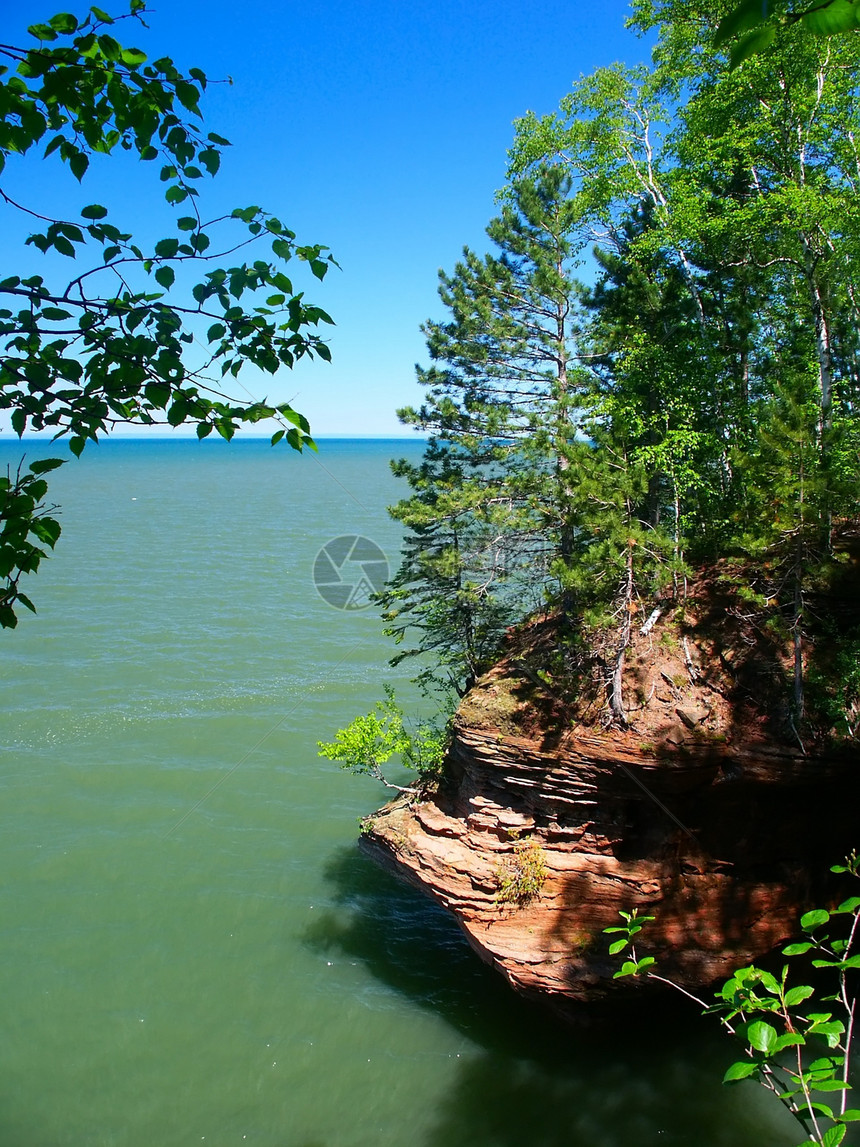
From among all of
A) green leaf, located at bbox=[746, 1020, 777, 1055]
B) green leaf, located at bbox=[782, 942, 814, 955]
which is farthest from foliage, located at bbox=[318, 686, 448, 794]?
green leaf, located at bbox=[746, 1020, 777, 1055]

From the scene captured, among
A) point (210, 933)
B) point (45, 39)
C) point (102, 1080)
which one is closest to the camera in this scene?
point (45, 39)

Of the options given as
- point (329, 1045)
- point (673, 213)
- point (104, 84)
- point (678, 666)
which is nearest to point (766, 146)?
point (673, 213)

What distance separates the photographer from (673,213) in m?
15.7

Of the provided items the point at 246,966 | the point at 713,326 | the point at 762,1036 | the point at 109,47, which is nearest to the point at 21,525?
the point at 109,47

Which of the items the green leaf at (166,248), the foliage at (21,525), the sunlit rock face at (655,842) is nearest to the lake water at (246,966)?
the sunlit rock face at (655,842)

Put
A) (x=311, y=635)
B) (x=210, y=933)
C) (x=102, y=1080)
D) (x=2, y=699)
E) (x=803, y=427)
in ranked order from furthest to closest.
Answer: (x=311, y=635) → (x=2, y=699) → (x=210, y=933) → (x=102, y=1080) → (x=803, y=427)

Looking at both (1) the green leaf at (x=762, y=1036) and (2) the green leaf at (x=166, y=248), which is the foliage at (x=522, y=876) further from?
(2) the green leaf at (x=166, y=248)

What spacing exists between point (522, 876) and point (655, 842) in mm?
2226

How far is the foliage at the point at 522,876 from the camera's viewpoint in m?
12.5

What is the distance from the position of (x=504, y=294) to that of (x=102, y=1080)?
1567 centimetres

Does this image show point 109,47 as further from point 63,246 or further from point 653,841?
point 653,841

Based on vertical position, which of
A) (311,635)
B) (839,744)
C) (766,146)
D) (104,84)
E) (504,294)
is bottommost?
(311,635)

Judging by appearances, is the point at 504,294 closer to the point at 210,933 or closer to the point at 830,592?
the point at 830,592

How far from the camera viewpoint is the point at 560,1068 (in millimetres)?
12125
